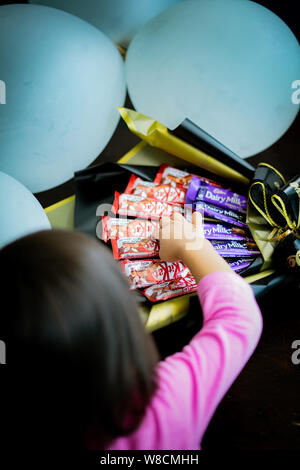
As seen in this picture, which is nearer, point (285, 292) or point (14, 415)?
point (14, 415)

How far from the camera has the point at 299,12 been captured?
3.06 feet

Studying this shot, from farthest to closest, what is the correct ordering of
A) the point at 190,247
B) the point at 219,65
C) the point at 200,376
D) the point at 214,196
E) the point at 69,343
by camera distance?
1. the point at 214,196
2. the point at 219,65
3. the point at 190,247
4. the point at 200,376
5. the point at 69,343

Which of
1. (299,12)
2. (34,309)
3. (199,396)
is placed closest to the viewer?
(34,309)

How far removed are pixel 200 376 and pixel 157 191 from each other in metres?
0.50

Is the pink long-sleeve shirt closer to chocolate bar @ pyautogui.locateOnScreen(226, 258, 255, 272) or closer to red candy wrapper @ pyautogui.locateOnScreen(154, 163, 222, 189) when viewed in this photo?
chocolate bar @ pyautogui.locateOnScreen(226, 258, 255, 272)

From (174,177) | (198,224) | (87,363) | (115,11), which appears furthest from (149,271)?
(115,11)

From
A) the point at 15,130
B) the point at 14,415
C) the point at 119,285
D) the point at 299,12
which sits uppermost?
the point at 299,12

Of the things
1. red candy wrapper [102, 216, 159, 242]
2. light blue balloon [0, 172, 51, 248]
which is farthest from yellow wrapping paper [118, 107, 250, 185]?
light blue balloon [0, 172, 51, 248]

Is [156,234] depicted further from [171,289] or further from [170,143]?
[170,143]

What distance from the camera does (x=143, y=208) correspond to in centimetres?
A: 80

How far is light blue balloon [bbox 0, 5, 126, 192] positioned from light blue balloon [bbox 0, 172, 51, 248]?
4.1 inches
